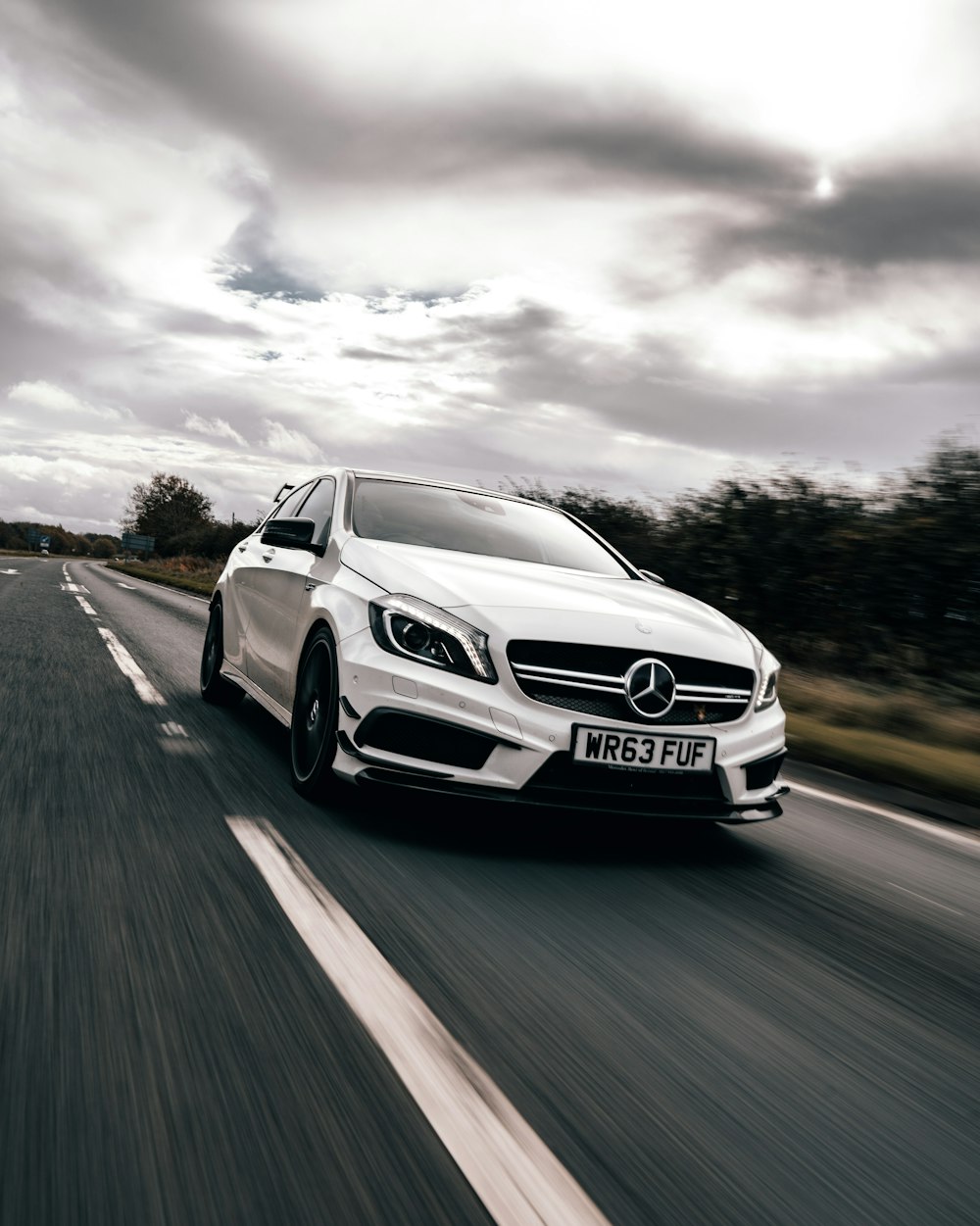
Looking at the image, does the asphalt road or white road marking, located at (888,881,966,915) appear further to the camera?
white road marking, located at (888,881,966,915)

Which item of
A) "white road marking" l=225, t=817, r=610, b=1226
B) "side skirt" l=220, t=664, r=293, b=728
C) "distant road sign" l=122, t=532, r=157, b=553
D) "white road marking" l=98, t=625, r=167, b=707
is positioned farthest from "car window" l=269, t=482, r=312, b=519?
"distant road sign" l=122, t=532, r=157, b=553

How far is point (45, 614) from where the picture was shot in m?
15.2

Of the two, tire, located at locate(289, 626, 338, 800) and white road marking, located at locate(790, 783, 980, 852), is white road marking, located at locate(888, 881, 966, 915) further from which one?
tire, located at locate(289, 626, 338, 800)

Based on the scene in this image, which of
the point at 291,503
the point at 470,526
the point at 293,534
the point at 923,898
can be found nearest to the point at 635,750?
the point at 923,898

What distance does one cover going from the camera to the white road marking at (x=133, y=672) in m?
7.66

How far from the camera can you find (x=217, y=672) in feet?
24.6

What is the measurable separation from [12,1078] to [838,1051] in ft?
6.17

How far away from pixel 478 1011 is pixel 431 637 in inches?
67.2

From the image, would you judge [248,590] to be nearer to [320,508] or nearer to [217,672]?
[320,508]

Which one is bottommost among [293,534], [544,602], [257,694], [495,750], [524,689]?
[257,694]

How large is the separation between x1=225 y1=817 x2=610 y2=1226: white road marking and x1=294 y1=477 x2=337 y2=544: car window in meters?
2.50

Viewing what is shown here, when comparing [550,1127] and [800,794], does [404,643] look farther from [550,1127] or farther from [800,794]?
[800,794]

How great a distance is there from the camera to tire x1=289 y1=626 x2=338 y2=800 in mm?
4453

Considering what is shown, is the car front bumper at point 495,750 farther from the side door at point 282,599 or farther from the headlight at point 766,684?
the side door at point 282,599
